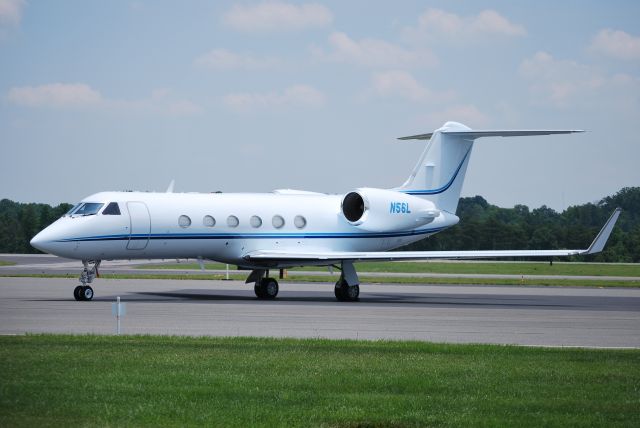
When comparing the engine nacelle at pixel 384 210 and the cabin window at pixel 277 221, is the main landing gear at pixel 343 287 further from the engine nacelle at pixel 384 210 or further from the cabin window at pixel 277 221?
the engine nacelle at pixel 384 210

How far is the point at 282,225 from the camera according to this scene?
32812 mm

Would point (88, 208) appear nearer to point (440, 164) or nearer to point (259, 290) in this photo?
point (259, 290)

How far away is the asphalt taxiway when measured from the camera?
1955cm

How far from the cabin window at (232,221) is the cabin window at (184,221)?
1.47m

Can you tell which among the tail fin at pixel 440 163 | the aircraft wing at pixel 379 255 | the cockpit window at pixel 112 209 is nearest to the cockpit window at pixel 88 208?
the cockpit window at pixel 112 209

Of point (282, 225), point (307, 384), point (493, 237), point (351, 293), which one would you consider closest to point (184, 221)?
point (282, 225)

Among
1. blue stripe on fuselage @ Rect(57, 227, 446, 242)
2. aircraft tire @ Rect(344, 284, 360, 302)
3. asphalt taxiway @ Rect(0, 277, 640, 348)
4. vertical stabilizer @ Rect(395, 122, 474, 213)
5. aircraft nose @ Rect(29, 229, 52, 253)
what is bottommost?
asphalt taxiway @ Rect(0, 277, 640, 348)

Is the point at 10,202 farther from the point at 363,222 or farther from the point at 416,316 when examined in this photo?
the point at 416,316

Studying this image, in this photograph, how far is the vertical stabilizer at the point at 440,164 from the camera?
35219 mm

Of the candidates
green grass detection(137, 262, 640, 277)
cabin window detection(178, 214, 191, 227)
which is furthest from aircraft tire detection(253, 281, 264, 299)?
green grass detection(137, 262, 640, 277)

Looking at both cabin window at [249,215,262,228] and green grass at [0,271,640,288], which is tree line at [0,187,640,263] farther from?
cabin window at [249,215,262,228]

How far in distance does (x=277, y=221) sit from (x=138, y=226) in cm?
515

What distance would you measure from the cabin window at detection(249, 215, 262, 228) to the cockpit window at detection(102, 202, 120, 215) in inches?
179

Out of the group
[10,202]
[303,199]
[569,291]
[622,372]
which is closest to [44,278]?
[303,199]
